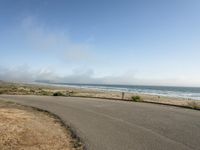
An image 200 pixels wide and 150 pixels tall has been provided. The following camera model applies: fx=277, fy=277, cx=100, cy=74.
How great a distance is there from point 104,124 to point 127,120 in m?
1.81

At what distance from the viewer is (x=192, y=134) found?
11.0 m

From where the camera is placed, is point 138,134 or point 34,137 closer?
point 34,137

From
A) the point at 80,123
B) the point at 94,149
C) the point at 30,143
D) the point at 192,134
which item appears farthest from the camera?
the point at 80,123

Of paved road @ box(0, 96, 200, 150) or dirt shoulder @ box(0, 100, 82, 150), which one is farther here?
paved road @ box(0, 96, 200, 150)

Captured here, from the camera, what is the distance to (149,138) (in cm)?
1012

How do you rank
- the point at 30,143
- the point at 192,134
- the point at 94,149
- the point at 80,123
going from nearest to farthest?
the point at 94,149, the point at 30,143, the point at 192,134, the point at 80,123

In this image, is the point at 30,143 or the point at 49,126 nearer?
the point at 30,143

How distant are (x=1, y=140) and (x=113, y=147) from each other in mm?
3741

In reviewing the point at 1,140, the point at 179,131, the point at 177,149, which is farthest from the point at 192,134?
the point at 1,140

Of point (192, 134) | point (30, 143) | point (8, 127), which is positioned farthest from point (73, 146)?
point (192, 134)

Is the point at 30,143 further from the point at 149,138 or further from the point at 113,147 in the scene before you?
the point at 149,138

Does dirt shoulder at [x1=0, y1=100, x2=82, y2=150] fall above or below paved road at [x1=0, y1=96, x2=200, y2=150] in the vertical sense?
below

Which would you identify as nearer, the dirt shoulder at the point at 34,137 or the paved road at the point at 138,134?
the dirt shoulder at the point at 34,137

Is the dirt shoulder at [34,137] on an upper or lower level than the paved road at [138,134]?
lower
